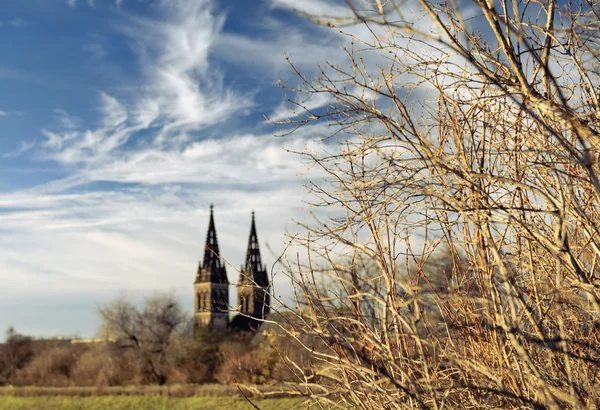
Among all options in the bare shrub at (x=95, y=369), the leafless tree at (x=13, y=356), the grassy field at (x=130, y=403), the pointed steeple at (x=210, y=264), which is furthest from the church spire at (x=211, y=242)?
the grassy field at (x=130, y=403)

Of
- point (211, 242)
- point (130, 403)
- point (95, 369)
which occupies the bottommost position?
point (130, 403)

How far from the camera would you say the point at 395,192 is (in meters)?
3.11

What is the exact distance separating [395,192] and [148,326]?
3698 cm

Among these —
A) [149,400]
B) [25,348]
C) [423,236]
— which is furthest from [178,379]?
[423,236]

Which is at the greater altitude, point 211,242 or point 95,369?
point 211,242

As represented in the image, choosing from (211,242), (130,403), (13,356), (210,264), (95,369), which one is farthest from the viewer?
(210,264)

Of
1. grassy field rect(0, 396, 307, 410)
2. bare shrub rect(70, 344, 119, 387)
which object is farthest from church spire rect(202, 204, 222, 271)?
grassy field rect(0, 396, 307, 410)

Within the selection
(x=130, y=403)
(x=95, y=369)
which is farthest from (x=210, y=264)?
(x=130, y=403)

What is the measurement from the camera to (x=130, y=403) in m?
26.7

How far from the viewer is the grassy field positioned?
22922 millimetres

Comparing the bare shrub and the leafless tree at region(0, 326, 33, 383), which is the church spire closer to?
the leafless tree at region(0, 326, 33, 383)

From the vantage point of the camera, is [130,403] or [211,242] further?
[211,242]

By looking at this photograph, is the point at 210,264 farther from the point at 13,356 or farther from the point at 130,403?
the point at 130,403

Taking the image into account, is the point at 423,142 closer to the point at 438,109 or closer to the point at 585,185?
the point at 438,109
